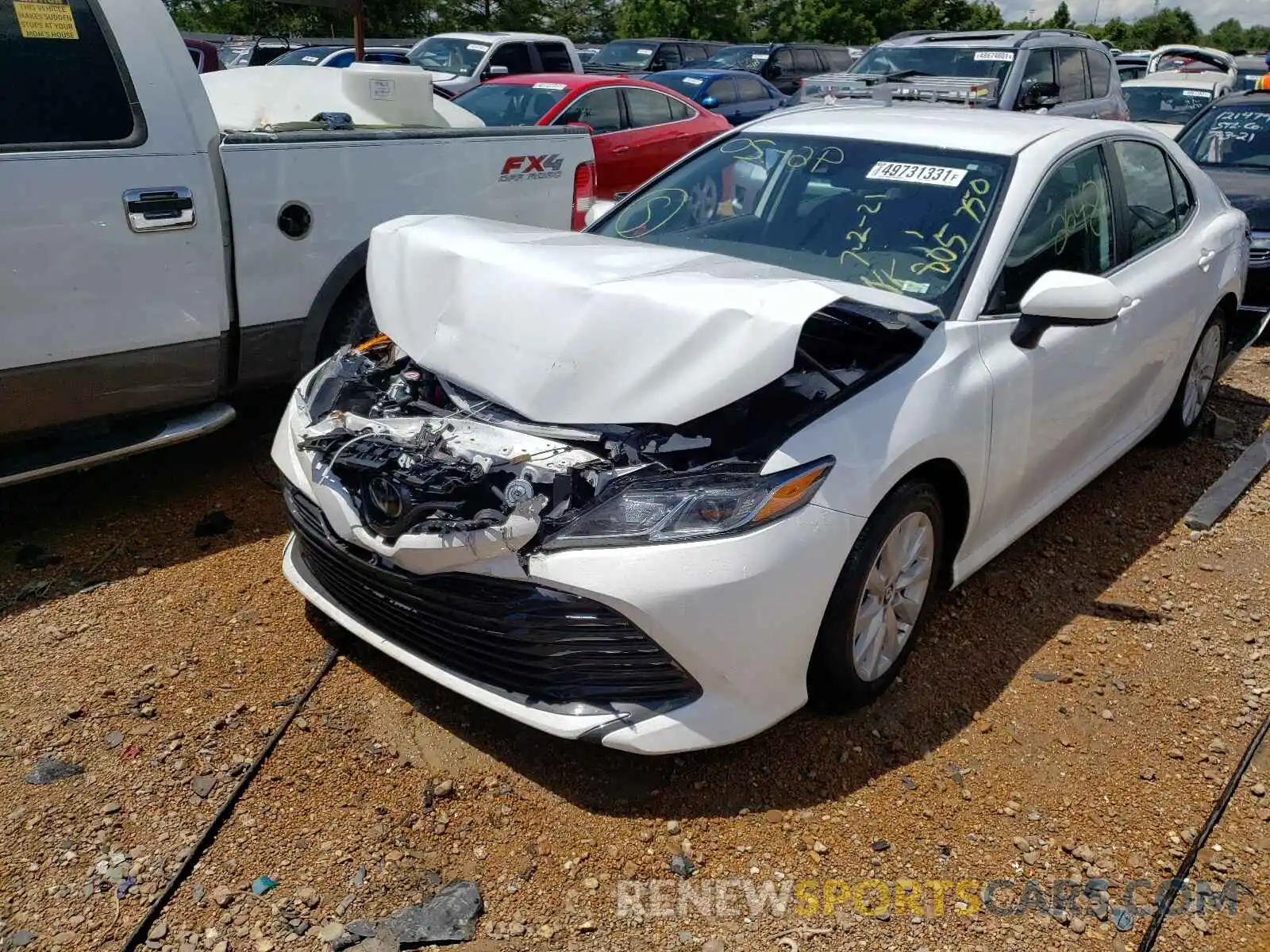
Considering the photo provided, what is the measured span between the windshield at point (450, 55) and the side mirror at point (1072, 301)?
38.9ft

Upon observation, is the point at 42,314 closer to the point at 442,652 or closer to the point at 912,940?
the point at 442,652

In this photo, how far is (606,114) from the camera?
996cm

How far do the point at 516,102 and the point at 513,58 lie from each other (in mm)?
4798

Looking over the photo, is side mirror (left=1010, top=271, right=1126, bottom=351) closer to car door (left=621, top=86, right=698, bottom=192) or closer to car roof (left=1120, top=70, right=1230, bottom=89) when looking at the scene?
car door (left=621, top=86, right=698, bottom=192)

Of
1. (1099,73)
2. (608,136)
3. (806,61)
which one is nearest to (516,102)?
(608,136)

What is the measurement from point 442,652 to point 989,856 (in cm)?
154

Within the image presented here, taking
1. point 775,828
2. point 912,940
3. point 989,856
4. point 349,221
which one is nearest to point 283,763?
point 775,828

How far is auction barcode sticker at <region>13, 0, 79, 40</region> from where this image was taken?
358 centimetres

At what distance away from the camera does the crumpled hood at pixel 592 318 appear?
107 inches

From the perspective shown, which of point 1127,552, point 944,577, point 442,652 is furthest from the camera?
point 1127,552

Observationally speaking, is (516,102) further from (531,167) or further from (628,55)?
(628,55)

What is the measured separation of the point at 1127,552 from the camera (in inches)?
170

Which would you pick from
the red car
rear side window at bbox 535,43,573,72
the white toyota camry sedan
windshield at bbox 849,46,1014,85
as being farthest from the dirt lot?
rear side window at bbox 535,43,573,72

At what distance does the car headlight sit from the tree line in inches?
1130
